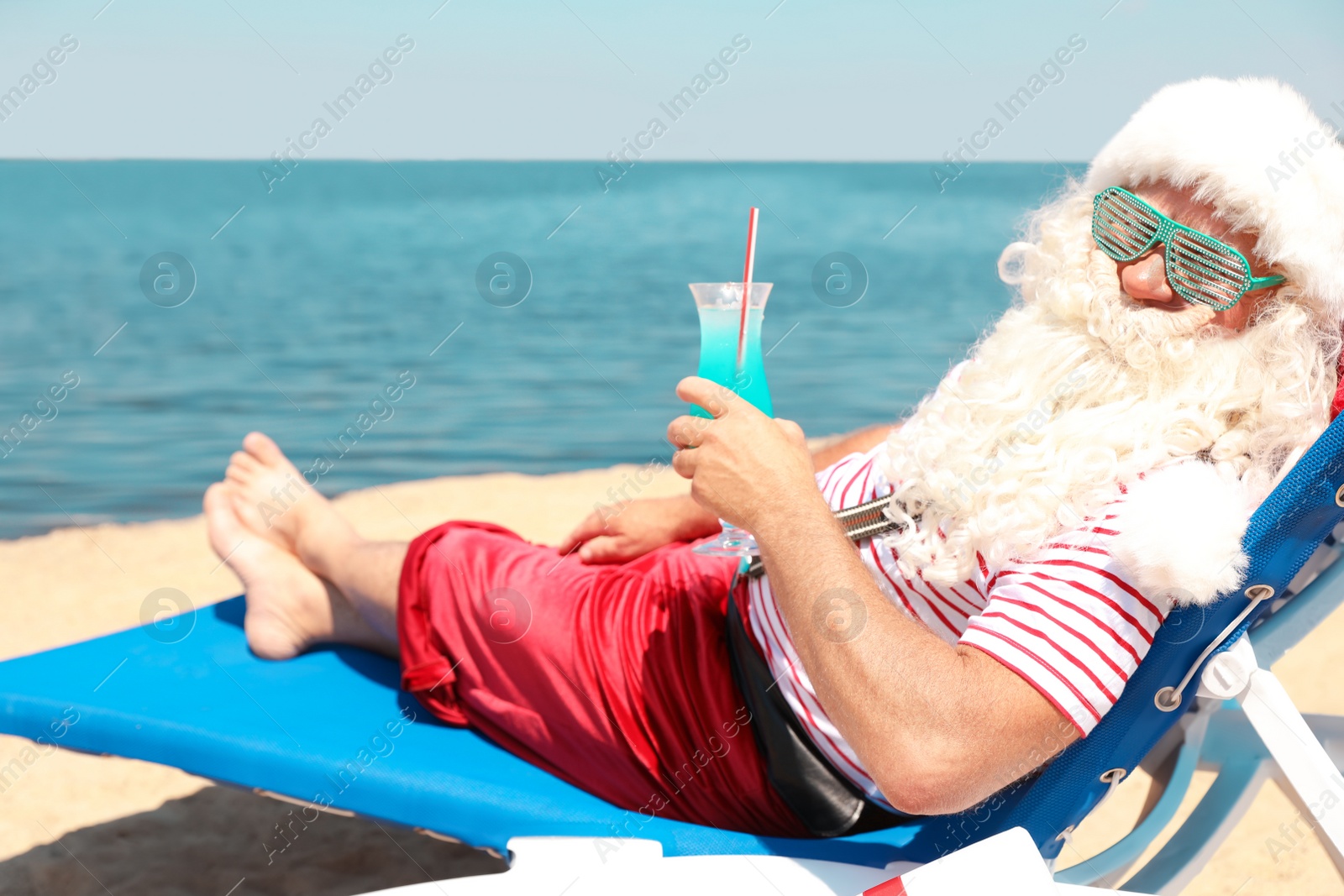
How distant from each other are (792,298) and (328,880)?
1281 cm

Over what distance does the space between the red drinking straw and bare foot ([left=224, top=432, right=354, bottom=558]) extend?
123 cm

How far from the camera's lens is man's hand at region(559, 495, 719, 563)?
7.86ft

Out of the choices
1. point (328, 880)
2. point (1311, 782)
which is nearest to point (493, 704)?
point (328, 880)

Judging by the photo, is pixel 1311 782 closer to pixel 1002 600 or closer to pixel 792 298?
pixel 1002 600

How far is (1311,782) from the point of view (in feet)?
4.94

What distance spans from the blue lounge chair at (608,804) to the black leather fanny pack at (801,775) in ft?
0.10

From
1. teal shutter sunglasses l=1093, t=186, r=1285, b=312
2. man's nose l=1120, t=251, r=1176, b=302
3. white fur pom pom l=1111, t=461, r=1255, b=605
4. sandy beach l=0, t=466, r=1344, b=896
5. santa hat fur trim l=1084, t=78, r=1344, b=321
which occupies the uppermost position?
santa hat fur trim l=1084, t=78, r=1344, b=321

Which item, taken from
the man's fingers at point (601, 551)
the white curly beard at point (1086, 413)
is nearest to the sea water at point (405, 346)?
the white curly beard at point (1086, 413)

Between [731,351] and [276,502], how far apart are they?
150 centimetres

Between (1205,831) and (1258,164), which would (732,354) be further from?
(1205,831)

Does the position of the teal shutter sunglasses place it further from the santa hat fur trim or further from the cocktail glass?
the cocktail glass

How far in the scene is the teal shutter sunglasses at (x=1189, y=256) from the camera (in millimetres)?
1532

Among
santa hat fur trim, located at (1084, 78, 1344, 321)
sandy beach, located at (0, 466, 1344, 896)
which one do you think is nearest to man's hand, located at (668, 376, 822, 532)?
santa hat fur trim, located at (1084, 78, 1344, 321)

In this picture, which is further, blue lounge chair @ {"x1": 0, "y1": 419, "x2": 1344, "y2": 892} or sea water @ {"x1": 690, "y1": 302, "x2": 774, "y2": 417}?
sea water @ {"x1": 690, "y1": 302, "x2": 774, "y2": 417}
